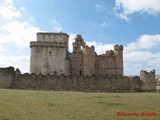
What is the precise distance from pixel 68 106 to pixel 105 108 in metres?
2.24

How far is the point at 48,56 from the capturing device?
185ft

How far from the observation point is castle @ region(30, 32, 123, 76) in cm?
5625

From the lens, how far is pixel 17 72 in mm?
41219

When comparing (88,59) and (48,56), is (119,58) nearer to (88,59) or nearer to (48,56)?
(88,59)

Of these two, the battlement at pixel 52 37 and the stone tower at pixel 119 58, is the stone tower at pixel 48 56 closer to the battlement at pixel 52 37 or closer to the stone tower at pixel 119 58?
the battlement at pixel 52 37

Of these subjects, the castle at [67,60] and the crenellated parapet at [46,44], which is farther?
the crenellated parapet at [46,44]

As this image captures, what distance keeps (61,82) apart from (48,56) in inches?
626

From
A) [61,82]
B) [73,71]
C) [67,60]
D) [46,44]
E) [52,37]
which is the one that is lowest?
[61,82]

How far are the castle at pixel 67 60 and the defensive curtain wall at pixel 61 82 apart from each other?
1276 centimetres

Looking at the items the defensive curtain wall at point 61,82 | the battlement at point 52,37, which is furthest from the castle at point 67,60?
the defensive curtain wall at point 61,82

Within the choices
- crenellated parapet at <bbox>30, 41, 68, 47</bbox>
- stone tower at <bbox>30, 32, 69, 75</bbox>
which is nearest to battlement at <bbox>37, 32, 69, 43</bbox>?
stone tower at <bbox>30, 32, 69, 75</bbox>

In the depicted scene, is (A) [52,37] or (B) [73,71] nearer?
(B) [73,71]

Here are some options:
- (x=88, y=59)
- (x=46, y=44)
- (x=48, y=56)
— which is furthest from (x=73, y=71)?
(x=46, y=44)

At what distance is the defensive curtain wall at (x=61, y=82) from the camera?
40.1 metres
